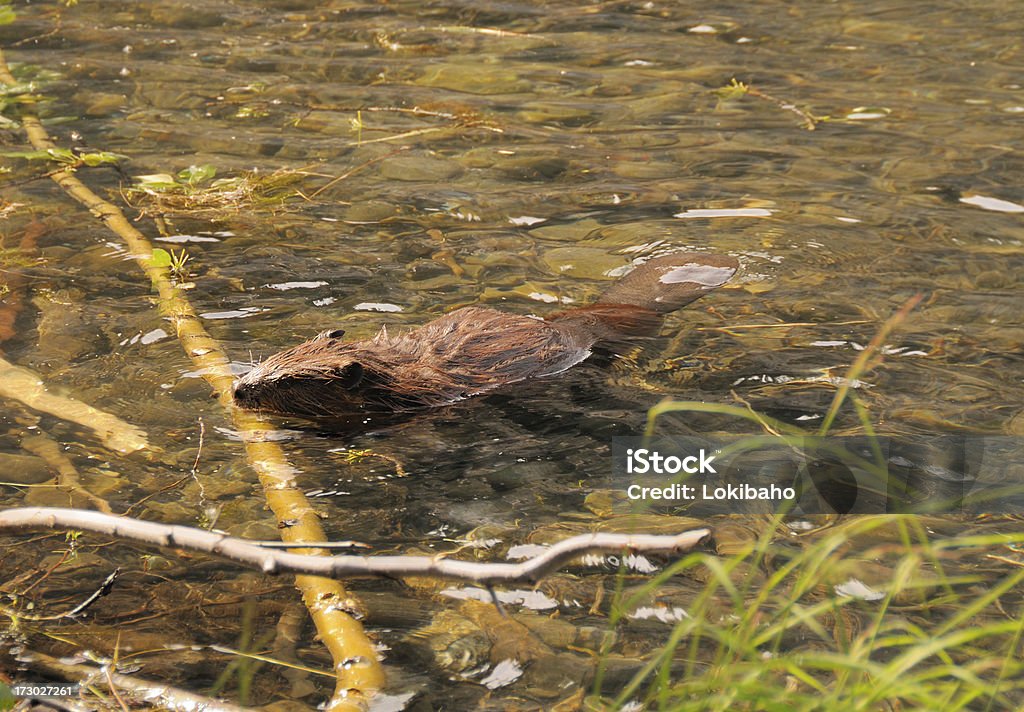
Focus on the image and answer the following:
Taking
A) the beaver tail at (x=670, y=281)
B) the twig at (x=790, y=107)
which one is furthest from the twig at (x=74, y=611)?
the twig at (x=790, y=107)

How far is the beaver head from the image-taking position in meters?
3.82

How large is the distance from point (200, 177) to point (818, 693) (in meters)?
4.26

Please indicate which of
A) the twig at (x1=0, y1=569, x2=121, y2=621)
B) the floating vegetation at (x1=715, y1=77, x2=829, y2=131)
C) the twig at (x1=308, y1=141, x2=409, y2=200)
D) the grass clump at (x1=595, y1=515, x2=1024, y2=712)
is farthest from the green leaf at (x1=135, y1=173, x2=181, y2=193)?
the floating vegetation at (x1=715, y1=77, x2=829, y2=131)

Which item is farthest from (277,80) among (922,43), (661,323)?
(922,43)

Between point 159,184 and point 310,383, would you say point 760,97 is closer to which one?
point 159,184

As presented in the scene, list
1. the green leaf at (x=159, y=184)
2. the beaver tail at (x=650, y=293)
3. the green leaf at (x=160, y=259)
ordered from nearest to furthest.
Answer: the beaver tail at (x=650, y=293) → the green leaf at (x=160, y=259) → the green leaf at (x=159, y=184)

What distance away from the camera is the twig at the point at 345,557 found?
6.77ft

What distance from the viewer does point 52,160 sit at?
617 cm

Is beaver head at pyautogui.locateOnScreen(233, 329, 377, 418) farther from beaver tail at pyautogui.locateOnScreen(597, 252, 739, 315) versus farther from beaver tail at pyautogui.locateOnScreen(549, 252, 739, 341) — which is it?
beaver tail at pyautogui.locateOnScreen(597, 252, 739, 315)

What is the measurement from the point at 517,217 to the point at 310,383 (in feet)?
7.13

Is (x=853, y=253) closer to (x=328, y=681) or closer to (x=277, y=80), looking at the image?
(x=328, y=681)

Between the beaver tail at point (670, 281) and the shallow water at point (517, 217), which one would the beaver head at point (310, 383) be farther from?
the beaver tail at point (670, 281)

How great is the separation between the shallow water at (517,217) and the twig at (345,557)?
1.90ft

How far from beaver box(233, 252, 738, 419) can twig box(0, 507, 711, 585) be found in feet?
4.64
